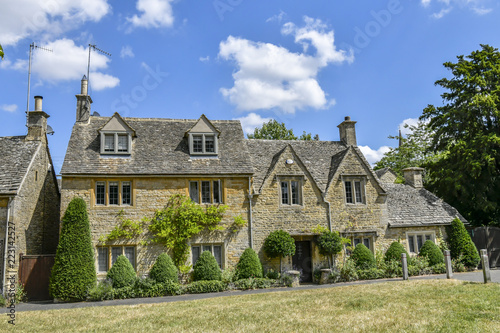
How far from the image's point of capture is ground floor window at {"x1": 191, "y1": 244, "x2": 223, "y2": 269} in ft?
73.6

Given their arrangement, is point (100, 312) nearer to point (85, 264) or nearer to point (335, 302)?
point (85, 264)

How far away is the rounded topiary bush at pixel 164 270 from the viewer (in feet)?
66.3

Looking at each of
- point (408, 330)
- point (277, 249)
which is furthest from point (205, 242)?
point (408, 330)

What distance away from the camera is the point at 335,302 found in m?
14.6

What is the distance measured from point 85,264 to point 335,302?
1195 cm

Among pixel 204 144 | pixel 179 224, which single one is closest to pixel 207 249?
pixel 179 224

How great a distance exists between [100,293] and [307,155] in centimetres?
1519

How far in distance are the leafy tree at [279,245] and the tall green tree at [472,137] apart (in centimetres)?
1372

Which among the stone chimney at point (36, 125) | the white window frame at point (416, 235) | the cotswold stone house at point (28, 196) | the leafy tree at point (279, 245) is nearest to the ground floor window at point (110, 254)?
the cotswold stone house at point (28, 196)

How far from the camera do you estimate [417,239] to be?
1009 inches

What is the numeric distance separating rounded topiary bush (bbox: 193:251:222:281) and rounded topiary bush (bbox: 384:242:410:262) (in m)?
10.0

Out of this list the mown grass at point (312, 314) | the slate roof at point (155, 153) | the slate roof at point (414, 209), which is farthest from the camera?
the slate roof at point (414, 209)

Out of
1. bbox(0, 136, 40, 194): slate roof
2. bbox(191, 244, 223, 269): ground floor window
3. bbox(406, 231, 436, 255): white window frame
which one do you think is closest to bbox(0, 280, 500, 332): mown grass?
bbox(191, 244, 223, 269): ground floor window

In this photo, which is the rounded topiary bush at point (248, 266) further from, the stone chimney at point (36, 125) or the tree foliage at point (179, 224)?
the stone chimney at point (36, 125)
